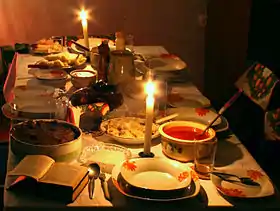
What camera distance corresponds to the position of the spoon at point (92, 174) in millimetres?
1179

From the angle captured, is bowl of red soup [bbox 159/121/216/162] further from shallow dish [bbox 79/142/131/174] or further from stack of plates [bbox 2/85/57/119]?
stack of plates [bbox 2/85/57/119]

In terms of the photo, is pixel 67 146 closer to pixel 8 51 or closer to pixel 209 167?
pixel 209 167

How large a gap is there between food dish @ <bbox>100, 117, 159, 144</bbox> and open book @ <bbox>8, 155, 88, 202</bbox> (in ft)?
0.87

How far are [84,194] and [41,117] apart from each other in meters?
0.48

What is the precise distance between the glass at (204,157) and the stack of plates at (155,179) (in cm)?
2

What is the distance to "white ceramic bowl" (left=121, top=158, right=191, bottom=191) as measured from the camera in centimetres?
119

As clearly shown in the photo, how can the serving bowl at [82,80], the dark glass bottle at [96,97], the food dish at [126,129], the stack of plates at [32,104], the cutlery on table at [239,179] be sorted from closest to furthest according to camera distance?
1. the cutlery on table at [239,179]
2. the food dish at [126,129]
3. the stack of plates at [32,104]
4. the dark glass bottle at [96,97]
5. the serving bowl at [82,80]

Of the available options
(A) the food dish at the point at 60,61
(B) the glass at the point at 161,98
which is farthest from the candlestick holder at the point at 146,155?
(A) the food dish at the point at 60,61

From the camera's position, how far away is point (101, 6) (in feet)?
12.0

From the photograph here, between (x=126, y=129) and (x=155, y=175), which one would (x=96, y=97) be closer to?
(x=126, y=129)

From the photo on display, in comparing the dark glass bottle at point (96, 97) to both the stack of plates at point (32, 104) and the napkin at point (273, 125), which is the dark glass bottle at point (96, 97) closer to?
the stack of plates at point (32, 104)

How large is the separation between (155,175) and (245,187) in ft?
0.78

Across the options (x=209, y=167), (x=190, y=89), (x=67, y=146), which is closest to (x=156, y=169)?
(x=209, y=167)

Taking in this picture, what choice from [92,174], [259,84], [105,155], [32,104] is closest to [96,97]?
[32,104]
